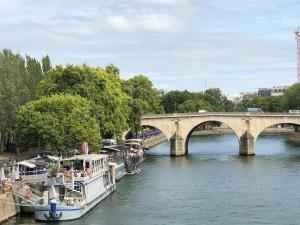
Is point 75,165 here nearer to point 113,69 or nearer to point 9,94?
point 9,94

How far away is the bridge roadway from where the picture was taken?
97.0 metres

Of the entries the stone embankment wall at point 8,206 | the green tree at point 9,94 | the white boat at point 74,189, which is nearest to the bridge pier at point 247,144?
the green tree at point 9,94

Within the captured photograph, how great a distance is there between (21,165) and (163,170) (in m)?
28.4

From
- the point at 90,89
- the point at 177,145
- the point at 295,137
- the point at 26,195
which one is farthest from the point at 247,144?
the point at 26,195

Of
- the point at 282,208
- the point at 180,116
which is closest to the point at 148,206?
the point at 282,208

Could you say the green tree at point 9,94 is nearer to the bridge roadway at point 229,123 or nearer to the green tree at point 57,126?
the green tree at point 57,126

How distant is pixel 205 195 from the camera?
186ft

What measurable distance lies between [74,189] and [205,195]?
13.9 metres

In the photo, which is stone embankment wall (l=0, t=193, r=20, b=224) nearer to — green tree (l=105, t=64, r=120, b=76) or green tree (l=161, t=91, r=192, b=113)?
green tree (l=105, t=64, r=120, b=76)

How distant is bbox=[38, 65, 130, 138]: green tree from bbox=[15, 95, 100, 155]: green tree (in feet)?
31.4

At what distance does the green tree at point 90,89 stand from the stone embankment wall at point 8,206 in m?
29.5

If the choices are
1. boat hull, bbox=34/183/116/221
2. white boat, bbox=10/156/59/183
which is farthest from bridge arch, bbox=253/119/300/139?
boat hull, bbox=34/183/116/221

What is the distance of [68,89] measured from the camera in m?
75.1

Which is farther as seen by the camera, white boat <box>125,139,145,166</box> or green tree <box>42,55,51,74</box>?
green tree <box>42,55,51,74</box>
